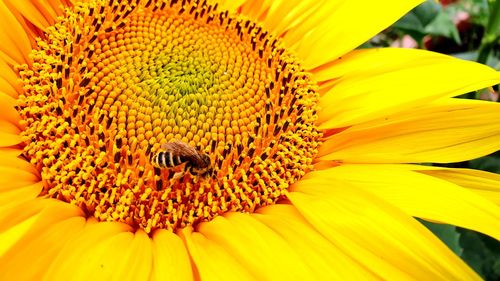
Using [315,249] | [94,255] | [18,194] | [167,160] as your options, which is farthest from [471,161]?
[18,194]

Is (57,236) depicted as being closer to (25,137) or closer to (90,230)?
(90,230)

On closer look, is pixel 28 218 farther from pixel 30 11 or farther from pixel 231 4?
pixel 231 4

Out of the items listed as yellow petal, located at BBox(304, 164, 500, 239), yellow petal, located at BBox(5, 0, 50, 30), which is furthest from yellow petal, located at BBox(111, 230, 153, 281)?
yellow petal, located at BBox(5, 0, 50, 30)

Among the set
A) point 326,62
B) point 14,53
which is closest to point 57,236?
point 14,53

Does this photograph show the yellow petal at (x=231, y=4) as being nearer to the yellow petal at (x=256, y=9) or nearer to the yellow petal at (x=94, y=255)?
the yellow petal at (x=256, y=9)

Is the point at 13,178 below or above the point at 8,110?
below

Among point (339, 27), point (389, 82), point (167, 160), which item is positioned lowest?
point (167, 160)

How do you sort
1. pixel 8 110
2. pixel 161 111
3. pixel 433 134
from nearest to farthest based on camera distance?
pixel 8 110
pixel 161 111
pixel 433 134

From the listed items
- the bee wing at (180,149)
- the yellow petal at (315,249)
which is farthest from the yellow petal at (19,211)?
the yellow petal at (315,249)
